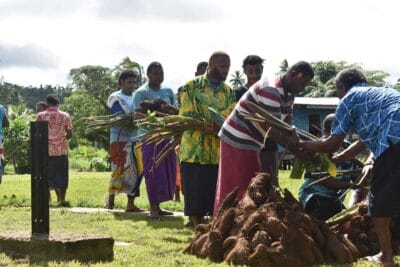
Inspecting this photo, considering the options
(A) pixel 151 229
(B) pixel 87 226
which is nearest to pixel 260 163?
(A) pixel 151 229

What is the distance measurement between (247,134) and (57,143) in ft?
18.6

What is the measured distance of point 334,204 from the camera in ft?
21.6

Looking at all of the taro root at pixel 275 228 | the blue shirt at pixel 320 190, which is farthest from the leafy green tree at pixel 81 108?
the taro root at pixel 275 228

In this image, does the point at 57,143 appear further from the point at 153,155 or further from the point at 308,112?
the point at 308,112

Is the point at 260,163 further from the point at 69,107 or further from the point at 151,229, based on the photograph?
the point at 69,107

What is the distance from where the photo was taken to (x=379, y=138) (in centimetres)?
488

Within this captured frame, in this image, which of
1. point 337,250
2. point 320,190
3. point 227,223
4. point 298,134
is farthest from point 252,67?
point 337,250

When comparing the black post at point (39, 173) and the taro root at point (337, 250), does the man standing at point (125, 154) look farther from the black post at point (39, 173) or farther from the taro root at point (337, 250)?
the taro root at point (337, 250)

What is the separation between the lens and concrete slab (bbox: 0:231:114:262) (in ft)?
16.8

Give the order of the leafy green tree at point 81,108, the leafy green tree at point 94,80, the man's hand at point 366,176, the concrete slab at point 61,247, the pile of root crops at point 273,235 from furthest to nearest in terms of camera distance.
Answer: the leafy green tree at point 94,80
the leafy green tree at point 81,108
the man's hand at point 366,176
the concrete slab at point 61,247
the pile of root crops at point 273,235

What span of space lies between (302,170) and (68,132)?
237 inches

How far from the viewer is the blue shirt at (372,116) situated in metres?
4.82

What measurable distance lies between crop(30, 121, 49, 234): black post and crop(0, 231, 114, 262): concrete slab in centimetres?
18

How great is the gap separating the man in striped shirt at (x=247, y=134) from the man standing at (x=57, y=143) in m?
5.19
